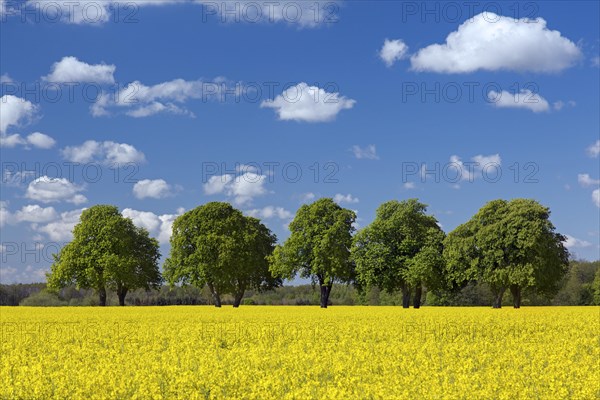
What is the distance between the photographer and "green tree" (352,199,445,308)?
71.2 meters

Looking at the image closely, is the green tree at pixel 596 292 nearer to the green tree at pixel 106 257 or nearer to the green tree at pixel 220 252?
the green tree at pixel 220 252

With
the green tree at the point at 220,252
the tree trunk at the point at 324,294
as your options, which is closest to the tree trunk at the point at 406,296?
the tree trunk at the point at 324,294

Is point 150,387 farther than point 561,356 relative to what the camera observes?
No

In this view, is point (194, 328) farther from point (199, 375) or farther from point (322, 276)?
point (322, 276)

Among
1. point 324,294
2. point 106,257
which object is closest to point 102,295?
point 106,257

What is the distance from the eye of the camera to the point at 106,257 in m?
82.4

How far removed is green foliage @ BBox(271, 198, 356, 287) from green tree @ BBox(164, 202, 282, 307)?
14.2 ft

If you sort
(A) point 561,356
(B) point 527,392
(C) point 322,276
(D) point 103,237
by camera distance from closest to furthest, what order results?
1. (B) point 527,392
2. (A) point 561,356
3. (C) point 322,276
4. (D) point 103,237

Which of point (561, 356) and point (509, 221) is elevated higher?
point (509, 221)

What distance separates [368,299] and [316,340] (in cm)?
10998

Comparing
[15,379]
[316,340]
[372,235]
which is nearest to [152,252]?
[372,235]

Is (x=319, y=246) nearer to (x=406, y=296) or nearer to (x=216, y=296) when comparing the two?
(x=406, y=296)

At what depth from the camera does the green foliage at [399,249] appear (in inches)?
2805

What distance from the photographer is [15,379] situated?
59.1ft
